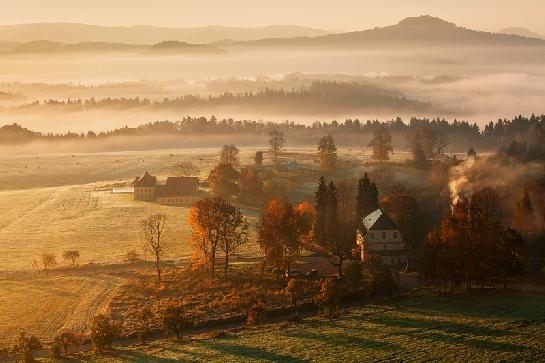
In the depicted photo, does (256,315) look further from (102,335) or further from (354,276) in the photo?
(102,335)

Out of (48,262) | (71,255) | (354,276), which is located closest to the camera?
(354,276)

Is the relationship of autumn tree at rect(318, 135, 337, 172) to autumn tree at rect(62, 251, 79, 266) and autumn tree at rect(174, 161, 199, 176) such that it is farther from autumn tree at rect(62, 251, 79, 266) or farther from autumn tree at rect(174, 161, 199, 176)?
autumn tree at rect(62, 251, 79, 266)

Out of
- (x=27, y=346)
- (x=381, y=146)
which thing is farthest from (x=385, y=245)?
(x=381, y=146)

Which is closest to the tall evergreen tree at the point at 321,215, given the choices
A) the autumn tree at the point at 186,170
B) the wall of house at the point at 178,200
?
the wall of house at the point at 178,200

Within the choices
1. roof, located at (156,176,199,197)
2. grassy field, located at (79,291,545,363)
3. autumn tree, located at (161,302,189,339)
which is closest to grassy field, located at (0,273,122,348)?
autumn tree, located at (161,302,189,339)

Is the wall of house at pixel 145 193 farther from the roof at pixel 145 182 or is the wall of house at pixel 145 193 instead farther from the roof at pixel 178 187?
the roof at pixel 178 187

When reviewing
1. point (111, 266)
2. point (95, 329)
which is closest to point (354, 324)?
point (95, 329)

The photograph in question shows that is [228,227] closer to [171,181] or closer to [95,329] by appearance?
[95,329]
